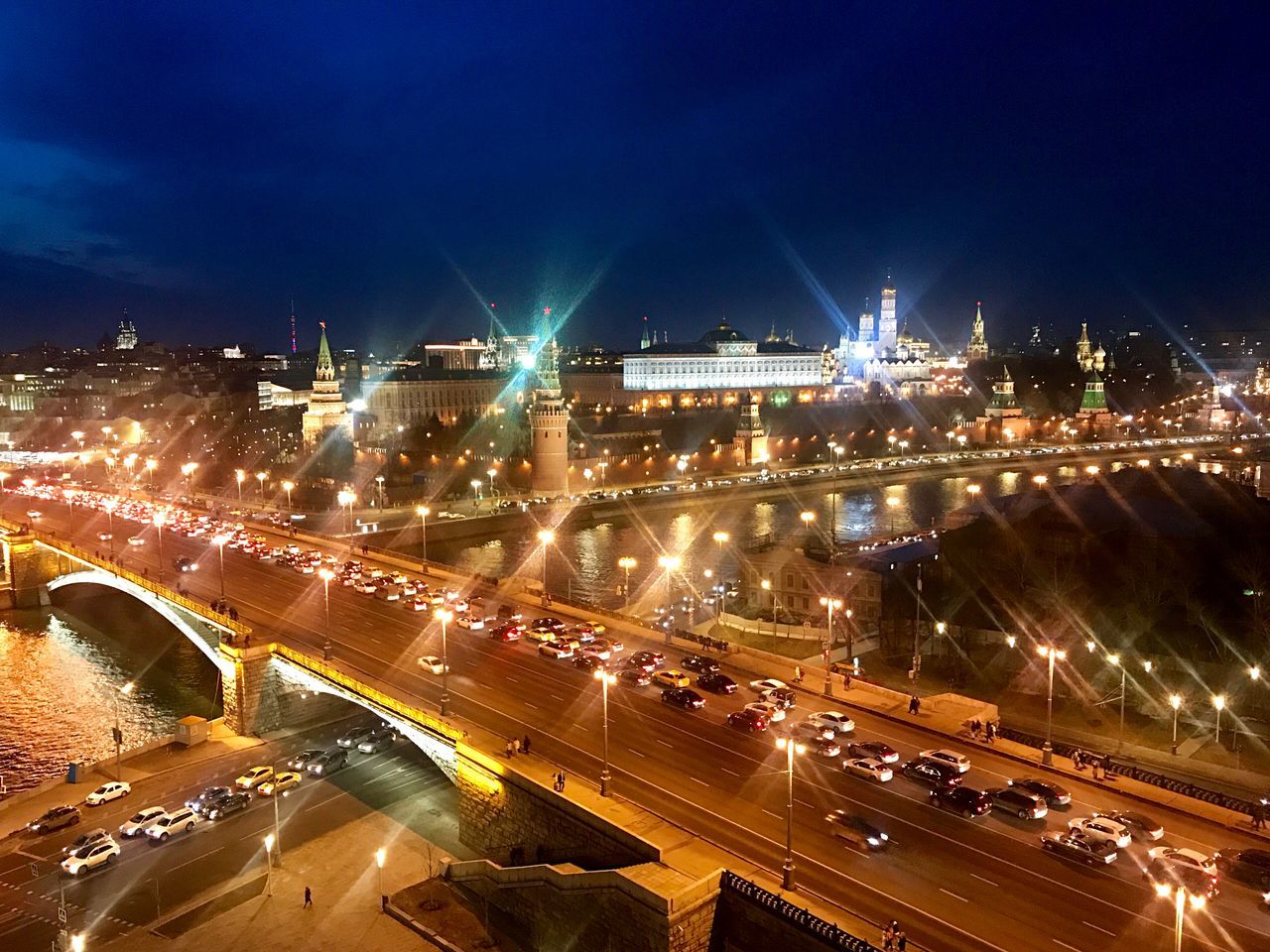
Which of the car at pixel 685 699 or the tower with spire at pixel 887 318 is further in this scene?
the tower with spire at pixel 887 318

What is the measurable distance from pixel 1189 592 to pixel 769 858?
73.9ft

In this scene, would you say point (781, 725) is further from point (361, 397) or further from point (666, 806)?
point (361, 397)

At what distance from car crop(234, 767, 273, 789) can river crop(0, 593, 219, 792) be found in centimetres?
626

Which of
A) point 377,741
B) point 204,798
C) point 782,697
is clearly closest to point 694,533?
point 377,741

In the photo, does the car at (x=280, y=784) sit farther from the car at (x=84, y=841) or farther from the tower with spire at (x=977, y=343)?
the tower with spire at (x=977, y=343)

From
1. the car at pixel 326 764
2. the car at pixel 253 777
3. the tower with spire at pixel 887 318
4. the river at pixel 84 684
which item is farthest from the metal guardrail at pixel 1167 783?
the tower with spire at pixel 887 318

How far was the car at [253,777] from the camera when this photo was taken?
2286 cm

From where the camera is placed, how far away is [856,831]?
14.5 meters

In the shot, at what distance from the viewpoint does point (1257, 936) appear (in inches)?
467

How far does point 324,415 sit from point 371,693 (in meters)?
69.0

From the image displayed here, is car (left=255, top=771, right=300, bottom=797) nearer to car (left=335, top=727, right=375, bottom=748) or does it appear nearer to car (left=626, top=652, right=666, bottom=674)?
car (left=335, top=727, right=375, bottom=748)

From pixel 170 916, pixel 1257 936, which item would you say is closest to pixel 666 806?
pixel 1257 936

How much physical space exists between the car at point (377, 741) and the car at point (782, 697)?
11.2 meters

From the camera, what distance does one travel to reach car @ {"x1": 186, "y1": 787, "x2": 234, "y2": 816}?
21.7 m
